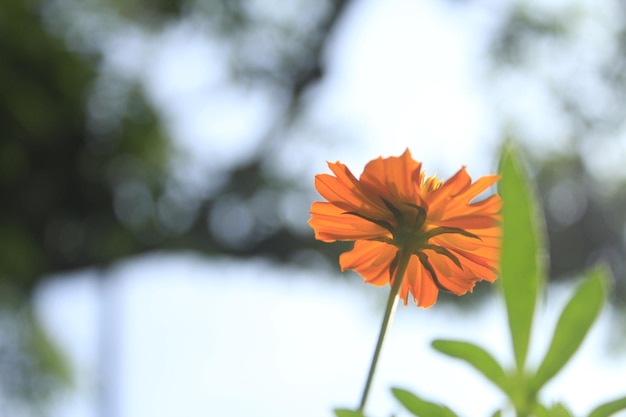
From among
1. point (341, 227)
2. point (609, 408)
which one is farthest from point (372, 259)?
point (609, 408)

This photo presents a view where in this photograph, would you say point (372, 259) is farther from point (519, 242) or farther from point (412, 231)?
point (519, 242)

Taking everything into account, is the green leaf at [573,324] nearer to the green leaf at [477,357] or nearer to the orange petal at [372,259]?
the green leaf at [477,357]

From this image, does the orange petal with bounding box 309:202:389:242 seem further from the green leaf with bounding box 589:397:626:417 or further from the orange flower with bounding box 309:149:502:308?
the green leaf with bounding box 589:397:626:417

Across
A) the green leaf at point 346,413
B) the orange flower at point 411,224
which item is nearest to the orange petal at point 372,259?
the orange flower at point 411,224

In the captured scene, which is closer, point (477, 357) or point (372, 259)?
point (477, 357)

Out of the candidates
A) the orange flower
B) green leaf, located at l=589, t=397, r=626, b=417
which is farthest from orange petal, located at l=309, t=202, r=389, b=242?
green leaf, located at l=589, t=397, r=626, b=417

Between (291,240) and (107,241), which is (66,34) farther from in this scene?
(291,240)
